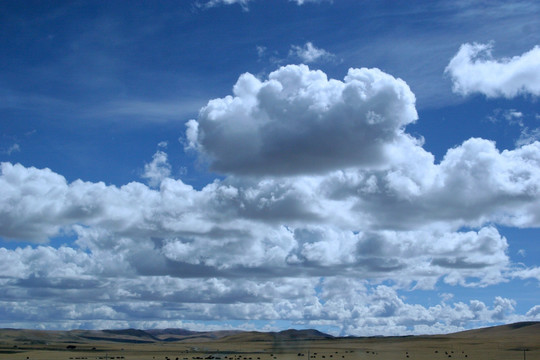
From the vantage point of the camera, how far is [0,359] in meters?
197

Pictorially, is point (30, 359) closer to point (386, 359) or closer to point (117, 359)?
point (117, 359)

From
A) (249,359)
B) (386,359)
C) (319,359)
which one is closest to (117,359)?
(249,359)

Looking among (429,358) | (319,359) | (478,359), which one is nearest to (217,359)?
(319,359)

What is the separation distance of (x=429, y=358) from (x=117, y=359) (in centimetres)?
9337

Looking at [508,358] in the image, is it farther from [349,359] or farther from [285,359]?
[285,359]

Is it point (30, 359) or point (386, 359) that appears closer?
point (386, 359)

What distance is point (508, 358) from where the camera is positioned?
628 feet

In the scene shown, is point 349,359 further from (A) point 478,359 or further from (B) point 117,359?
(B) point 117,359

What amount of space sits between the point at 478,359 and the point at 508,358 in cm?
1079

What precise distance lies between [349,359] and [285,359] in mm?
19456

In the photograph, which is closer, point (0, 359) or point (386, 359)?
point (386, 359)

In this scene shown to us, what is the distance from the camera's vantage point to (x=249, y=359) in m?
194

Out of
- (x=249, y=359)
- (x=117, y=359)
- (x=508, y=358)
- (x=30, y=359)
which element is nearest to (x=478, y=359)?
(x=508, y=358)

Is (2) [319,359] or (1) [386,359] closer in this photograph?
(1) [386,359]
